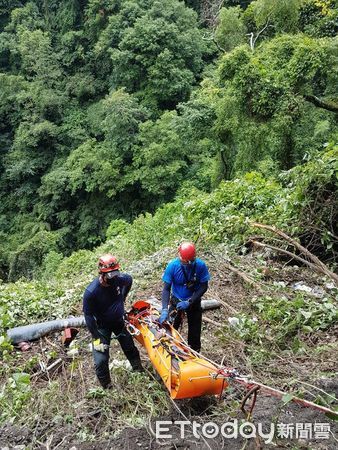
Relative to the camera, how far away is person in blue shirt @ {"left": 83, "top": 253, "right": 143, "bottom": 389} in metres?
4.46

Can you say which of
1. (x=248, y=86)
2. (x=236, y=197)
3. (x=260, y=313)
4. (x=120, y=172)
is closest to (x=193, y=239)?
(x=236, y=197)

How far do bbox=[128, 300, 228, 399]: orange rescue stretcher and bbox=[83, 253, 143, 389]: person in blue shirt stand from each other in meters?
0.25

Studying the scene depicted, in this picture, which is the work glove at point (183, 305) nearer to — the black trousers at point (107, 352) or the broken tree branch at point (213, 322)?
the black trousers at point (107, 352)

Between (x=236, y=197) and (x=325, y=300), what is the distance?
402cm

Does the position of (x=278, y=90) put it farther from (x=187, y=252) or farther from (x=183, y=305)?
(x=183, y=305)

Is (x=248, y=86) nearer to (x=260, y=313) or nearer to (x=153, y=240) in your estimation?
(x=153, y=240)

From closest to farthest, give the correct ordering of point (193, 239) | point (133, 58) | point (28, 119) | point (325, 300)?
point (325, 300) → point (193, 239) → point (133, 58) → point (28, 119)

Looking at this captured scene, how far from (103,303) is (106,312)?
0.10 m

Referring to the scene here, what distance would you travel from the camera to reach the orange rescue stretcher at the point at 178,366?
13.0 ft

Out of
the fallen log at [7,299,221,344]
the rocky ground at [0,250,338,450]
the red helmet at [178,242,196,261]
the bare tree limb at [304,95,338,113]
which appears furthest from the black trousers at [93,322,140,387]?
the bare tree limb at [304,95,338,113]

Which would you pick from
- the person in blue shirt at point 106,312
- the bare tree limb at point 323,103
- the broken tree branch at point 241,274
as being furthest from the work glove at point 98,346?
the bare tree limb at point 323,103

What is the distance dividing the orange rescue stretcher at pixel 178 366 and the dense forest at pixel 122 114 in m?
8.98

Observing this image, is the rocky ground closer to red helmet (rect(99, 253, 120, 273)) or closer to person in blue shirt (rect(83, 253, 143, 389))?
person in blue shirt (rect(83, 253, 143, 389))

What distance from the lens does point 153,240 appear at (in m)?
10.3
